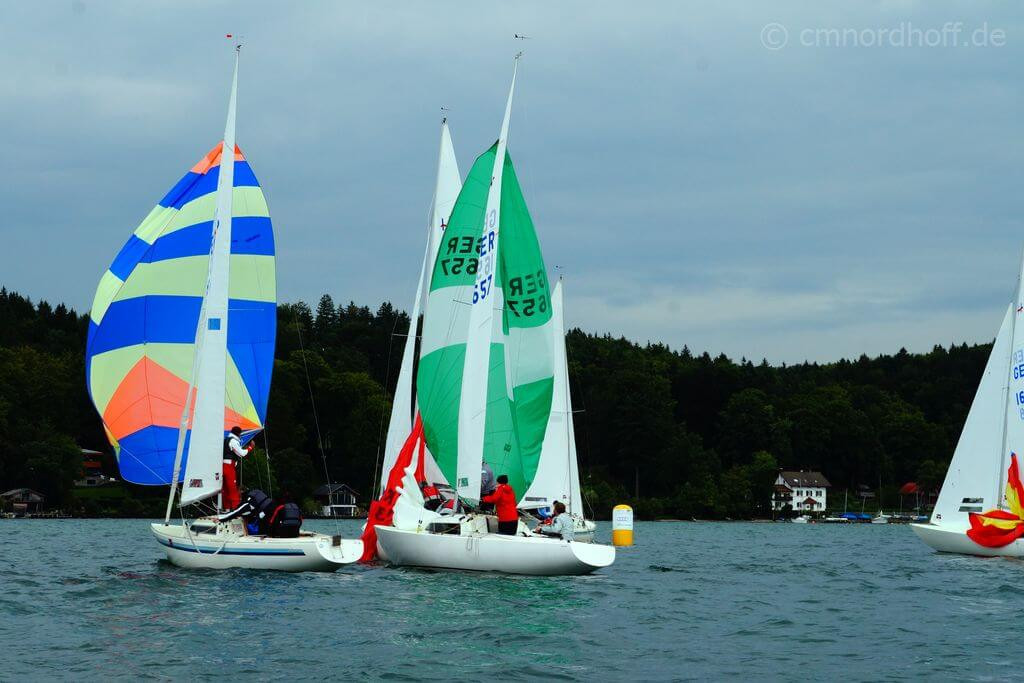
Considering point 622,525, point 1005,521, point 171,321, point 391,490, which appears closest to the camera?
point 171,321

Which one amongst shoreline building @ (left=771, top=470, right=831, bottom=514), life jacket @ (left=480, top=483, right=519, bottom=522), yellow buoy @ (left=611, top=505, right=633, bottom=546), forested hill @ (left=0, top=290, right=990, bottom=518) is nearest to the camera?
life jacket @ (left=480, top=483, right=519, bottom=522)

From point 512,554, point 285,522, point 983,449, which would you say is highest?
point 983,449

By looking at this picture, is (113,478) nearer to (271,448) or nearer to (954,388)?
(271,448)

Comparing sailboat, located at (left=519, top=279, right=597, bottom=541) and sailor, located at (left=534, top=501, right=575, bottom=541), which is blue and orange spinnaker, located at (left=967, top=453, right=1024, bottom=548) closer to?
sailboat, located at (left=519, top=279, right=597, bottom=541)

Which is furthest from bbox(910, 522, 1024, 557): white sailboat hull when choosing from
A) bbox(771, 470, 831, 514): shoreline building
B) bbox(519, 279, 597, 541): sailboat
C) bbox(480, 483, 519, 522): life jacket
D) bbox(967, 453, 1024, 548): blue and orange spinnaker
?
bbox(771, 470, 831, 514): shoreline building

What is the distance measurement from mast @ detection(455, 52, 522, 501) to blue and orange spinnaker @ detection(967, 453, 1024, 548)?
1782 centimetres

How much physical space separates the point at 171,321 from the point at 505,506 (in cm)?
832

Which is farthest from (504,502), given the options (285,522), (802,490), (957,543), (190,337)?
(802,490)

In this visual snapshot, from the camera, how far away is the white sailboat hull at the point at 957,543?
36.9 meters

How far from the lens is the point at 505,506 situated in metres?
25.0

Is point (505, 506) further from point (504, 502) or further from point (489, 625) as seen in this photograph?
Result: point (489, 625)

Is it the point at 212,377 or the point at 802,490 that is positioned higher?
the point at 802,490

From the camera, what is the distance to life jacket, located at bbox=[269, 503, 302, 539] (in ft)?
82.0

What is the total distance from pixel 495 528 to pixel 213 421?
5.87 m
